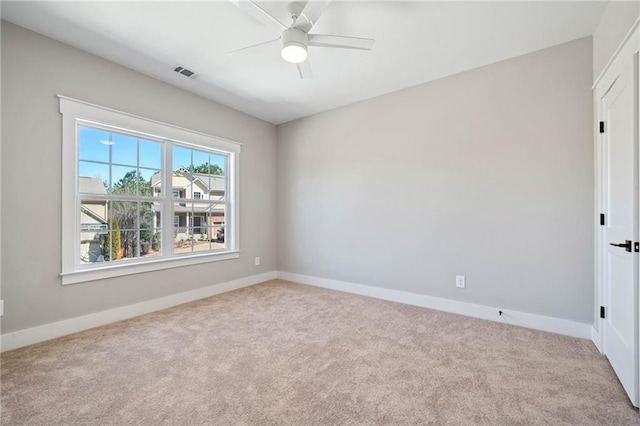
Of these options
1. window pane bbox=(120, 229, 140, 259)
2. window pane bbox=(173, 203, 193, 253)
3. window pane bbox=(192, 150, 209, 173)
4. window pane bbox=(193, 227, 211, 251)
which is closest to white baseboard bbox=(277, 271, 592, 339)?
window pane bbox=(193, 227, 211, 251)

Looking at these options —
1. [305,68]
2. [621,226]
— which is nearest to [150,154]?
[305,68]

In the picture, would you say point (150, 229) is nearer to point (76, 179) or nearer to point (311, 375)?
point (76, 179)

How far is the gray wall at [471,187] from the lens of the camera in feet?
8.49

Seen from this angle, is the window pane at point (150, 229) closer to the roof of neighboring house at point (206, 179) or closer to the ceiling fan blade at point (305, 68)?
the roof of neighboring house at point (206, 179)

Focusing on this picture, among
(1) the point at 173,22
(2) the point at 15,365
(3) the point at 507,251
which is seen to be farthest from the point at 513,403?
(1) the point at 173,22

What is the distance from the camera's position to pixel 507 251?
9.46 feet

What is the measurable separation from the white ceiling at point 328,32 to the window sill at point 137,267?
2169mm

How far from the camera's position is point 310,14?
6.47 ft

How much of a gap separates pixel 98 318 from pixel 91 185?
1361 millimetres

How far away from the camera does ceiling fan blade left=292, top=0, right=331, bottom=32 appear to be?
1836 mm

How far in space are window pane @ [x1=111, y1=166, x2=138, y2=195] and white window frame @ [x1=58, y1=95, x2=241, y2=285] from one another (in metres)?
0.33

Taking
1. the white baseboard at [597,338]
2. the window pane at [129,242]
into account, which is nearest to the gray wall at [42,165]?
the window pane at [129,242]

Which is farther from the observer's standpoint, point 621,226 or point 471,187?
point 471,187

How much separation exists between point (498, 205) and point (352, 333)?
6.58ft
